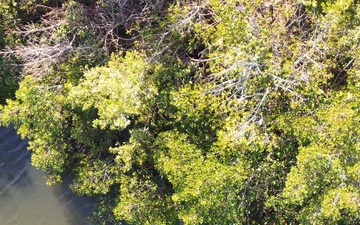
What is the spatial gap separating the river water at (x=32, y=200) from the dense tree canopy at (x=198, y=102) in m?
2.49

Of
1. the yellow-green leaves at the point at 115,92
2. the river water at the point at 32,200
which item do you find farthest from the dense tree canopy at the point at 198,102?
the river water at the point at 32,200

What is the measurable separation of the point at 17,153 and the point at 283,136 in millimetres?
8500

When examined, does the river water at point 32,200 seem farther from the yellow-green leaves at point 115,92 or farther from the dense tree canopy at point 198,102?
the yellow-green leaves at point 115,92

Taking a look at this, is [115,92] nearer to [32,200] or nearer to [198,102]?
[198,102]

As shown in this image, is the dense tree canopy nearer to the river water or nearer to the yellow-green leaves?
the yellow-green leaves

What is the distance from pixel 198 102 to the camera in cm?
834

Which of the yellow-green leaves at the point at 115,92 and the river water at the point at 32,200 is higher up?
the yellow-green leaves at the point at 115,92

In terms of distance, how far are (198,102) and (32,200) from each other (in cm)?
684

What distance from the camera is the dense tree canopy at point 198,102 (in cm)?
770

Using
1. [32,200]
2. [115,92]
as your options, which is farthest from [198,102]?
[32,200]

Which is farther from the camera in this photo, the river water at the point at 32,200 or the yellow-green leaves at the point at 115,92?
the river water at the point at 32,200

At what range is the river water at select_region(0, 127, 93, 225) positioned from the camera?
11.9 m

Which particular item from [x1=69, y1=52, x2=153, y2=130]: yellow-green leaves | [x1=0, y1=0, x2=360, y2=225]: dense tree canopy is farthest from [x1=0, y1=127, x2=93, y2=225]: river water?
[x1=69, y1=52, x2=153, y2=130]: yellow-green leaves

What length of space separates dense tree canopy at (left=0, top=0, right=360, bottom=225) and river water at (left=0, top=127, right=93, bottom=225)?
249cm
